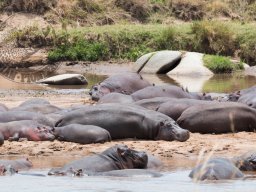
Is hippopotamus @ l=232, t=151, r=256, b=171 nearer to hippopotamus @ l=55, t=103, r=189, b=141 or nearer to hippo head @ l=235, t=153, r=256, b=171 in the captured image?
hippo head @ l=235, t=153, r=256, b=171

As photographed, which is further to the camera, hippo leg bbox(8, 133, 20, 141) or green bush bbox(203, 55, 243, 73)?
green bush bbox(203, 55, 243, 73)

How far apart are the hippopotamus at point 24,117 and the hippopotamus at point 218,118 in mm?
1885

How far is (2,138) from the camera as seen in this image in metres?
10.3

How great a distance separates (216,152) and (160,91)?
3738 millimetres

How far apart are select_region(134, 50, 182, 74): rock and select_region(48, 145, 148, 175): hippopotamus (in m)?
16.7

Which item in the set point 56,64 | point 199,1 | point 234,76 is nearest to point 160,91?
point 234,76

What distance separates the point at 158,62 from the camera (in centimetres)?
2581

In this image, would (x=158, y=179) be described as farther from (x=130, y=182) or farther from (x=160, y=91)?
(x=160, y=91)

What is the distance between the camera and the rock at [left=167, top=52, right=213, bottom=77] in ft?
81.6

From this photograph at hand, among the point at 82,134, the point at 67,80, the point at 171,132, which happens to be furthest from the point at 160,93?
the point at 67,80

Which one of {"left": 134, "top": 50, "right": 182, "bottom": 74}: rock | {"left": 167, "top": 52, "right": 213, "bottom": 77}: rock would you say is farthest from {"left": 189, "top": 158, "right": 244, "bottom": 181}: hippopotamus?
{"left": 134, "top": 50, "right": 182, "bottom": 74}: rock

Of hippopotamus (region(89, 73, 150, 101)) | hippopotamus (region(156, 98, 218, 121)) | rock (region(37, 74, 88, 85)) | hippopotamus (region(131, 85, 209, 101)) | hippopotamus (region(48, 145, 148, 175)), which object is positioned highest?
hippopotamus (region(48, 145, 148, 175))

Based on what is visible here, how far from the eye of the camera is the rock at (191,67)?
24878mm

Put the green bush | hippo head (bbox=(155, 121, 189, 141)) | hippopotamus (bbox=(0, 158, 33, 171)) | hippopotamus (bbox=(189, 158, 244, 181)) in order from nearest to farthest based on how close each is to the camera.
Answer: hippopotamus (bbox=(189, 158, 244, 181)), hippopotamus (bbox=(0, 158, 33, 171)), hippo head (bbox=(155, 121, 189, 141)), the green bush
